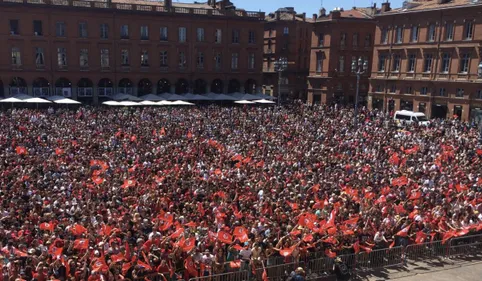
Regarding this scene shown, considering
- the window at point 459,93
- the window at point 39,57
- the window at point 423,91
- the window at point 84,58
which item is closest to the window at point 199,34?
the window at point 84,58

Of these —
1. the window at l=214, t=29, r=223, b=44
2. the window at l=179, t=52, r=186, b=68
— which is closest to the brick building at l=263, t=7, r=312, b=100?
the window at l=214, t=29, r=223, b=44

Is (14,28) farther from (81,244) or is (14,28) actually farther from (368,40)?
(368,40)

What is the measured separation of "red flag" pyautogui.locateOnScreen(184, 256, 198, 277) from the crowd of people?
51mm

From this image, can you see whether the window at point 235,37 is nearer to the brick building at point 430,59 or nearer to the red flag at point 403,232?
the brick building at point 430,59

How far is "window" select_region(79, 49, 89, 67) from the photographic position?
52.9 metres

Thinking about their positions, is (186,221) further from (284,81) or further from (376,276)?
(284,81)

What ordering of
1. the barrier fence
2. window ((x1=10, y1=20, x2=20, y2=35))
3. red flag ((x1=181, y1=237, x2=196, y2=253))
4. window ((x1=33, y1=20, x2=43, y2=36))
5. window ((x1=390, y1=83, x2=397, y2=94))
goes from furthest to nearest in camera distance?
window ((x1=390, y1=83, x2=397, y2=94)) → window ((x1=33, y1=20, x2=43, y2=36)) → window ((x1=10, y1=20, x2=20, y2=35)) → the barrier fence → red flag ((x1=181, y1=237, x2=196, y2=253))

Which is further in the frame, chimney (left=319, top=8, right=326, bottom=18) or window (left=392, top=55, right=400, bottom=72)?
chimney (left=319, top=8, right=326, bottom=18)

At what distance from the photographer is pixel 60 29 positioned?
51438 mm

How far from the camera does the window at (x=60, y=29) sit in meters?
51.2

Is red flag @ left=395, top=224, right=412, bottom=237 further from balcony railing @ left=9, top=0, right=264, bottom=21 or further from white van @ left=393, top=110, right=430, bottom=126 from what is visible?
balcony railing @ left=9, top=0, right=264, bottom=21

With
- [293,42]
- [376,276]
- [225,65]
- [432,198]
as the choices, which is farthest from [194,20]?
[376,276]

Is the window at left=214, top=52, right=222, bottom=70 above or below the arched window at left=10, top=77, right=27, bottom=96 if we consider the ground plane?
above

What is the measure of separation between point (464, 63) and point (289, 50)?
3122 centimetres
